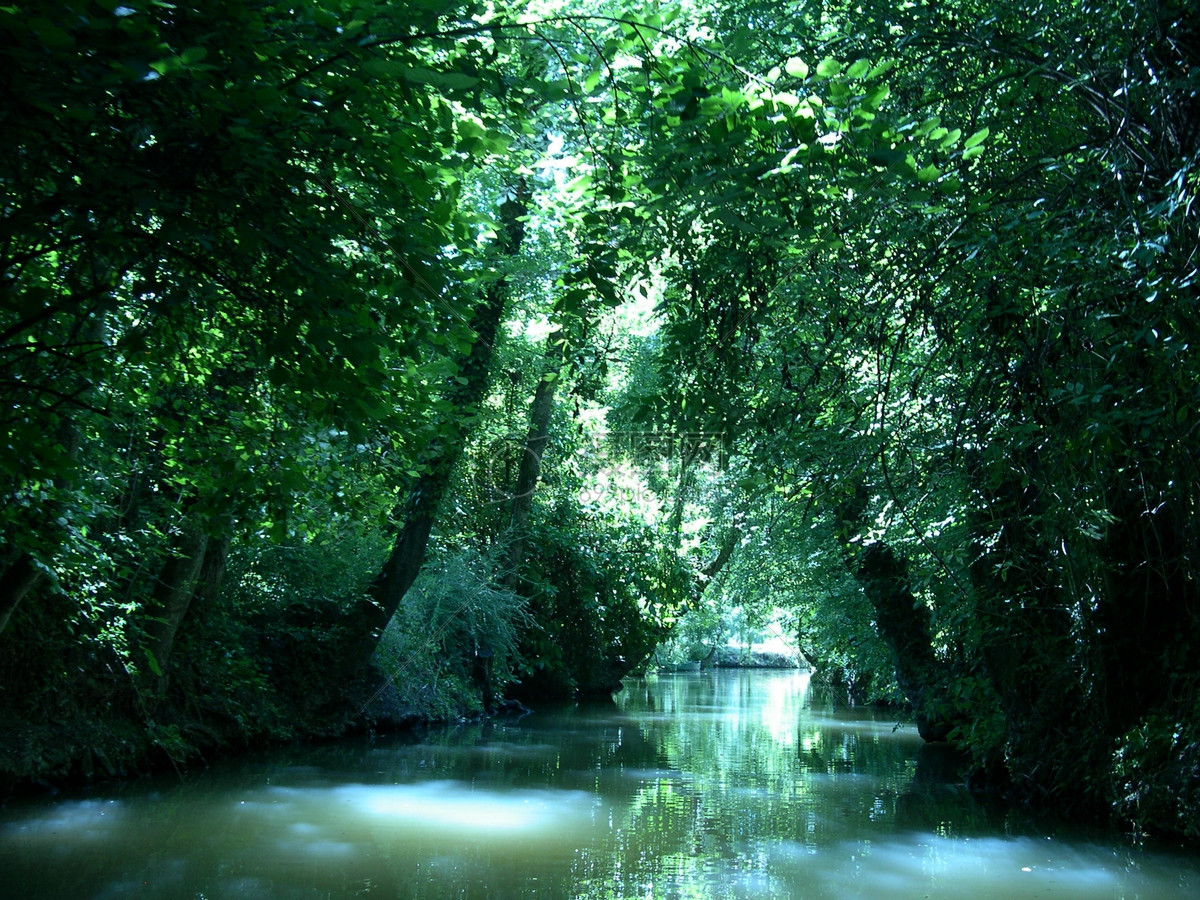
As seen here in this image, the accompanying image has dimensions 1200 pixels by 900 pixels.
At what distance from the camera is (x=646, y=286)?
6.18m

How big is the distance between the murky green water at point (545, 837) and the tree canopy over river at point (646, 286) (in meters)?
0.94

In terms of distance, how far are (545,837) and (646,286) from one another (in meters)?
4.60

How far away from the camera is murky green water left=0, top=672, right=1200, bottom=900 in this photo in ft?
22.3

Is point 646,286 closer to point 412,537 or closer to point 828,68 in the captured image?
point 828,68

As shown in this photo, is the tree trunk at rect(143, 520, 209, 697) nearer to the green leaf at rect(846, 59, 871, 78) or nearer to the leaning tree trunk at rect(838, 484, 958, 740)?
the leaning tree trunk at rect(838, 484, 958, 740)

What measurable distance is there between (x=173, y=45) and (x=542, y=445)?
17.4 metres

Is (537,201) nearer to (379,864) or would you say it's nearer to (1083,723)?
(379,864)

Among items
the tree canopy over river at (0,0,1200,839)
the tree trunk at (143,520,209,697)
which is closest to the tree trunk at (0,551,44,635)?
the tree canopy over river at (0,0,1200,839)

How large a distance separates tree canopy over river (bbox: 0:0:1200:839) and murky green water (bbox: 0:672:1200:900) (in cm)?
94

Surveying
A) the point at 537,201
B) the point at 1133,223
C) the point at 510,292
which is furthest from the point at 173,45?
the point at 510,292

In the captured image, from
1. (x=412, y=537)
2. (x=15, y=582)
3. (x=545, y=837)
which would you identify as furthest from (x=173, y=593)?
(x=545, y=837)

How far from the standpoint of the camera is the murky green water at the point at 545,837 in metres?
6.80

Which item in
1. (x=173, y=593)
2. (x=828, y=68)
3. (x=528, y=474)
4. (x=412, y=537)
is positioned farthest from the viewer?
(x=528, y=474)

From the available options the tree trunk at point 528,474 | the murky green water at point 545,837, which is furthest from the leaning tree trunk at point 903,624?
the tree trunk at point 528,474
